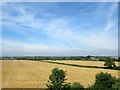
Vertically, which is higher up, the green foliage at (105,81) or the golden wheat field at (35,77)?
the green foliage at (105,81)

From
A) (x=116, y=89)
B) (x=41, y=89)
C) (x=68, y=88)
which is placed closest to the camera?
(x=116, y=89)

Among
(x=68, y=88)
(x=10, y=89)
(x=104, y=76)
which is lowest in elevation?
(x=10, y=89)

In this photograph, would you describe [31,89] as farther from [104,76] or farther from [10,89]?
[104,76]

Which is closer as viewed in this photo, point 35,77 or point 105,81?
point 105,81

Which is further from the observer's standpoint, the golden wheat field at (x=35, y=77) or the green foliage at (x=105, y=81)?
the golden wheat field at (x=35, y=77)

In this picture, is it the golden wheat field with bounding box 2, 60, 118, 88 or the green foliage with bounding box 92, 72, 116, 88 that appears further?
the golden wheat field with bounding box 2, 60, 118, 88

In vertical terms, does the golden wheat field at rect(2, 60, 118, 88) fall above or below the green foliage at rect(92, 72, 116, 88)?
below

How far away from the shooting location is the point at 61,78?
60.6ft

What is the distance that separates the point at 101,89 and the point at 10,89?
19166 millimetres

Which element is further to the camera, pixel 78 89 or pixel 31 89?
pixel 31 89

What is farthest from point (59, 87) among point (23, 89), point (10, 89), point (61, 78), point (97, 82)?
point (10, 89)

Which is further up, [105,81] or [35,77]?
[105,81]

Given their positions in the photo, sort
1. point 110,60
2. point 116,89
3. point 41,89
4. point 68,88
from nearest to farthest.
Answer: point 116,89
point 68,88
point 41,89
point 110,60

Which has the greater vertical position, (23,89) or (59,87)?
(59,87)
